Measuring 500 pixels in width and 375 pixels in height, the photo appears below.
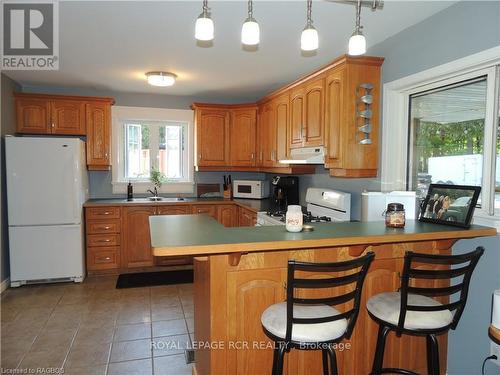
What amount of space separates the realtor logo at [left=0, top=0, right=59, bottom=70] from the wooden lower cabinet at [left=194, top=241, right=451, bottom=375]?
2.06 metres

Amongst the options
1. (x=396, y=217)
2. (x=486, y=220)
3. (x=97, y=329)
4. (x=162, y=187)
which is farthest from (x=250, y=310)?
(x=162, y=187)

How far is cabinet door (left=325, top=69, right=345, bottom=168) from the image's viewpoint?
2.75m

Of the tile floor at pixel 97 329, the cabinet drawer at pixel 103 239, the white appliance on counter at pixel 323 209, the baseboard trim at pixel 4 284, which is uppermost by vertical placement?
the white appliance on counter at pixel 323 209

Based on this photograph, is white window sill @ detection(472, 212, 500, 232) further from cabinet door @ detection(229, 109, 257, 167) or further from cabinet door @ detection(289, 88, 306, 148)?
cabinet door @ detection(229, 109, 257, 167)

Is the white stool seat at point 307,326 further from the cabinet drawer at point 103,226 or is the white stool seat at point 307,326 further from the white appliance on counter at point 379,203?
the cabinet drawer at point 103,226

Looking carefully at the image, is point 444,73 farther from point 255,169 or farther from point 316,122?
point 255,169

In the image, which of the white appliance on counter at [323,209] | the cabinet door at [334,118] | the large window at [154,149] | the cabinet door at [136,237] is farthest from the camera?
the large window at [154,149]

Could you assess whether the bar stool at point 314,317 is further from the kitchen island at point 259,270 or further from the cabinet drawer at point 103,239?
the cabinet drawer at point 103,239

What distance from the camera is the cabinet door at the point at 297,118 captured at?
3.38 meters

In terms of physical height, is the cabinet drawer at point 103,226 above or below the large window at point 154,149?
below

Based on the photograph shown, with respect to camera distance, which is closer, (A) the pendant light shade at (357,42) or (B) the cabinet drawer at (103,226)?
(A) the pendant light shade at (357,42)

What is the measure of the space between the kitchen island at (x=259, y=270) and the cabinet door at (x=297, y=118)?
5.01 feet

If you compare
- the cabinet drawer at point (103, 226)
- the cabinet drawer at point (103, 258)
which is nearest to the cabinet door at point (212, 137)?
the cabinet drawer at point (103, 226)

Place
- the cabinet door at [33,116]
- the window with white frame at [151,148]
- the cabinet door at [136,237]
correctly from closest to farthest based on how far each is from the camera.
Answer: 1. the cabinet door at [33,116]
2. the cabinet door at [136,237]
3. the window with white frame at [151,148]
